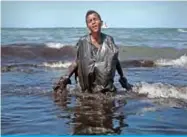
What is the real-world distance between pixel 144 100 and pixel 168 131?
1.49 meters

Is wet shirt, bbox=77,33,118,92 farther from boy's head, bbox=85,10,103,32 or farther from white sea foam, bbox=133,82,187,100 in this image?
white sea foam, bbox=133,82,187,100

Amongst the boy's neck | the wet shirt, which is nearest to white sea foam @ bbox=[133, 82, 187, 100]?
the wet shirt

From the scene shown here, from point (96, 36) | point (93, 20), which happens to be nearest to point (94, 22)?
point (93, 20)

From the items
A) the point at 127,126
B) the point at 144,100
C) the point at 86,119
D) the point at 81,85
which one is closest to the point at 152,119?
the point at 127,126

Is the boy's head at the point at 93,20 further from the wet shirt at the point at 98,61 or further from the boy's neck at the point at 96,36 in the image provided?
the wet shirt at the point at 98,61

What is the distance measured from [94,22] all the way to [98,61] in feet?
1.69

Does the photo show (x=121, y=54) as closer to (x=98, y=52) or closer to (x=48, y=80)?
(x=48, y=80)

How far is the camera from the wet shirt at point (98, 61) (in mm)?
5047

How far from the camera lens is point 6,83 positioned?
7039 mm

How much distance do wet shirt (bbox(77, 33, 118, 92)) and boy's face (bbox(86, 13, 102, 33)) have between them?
0.70ft

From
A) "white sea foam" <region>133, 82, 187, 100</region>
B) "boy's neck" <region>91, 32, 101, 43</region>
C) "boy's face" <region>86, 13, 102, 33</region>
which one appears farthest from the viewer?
"white sea foam" <region>133, 82, 187, 100</region>

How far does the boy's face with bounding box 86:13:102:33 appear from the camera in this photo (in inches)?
192

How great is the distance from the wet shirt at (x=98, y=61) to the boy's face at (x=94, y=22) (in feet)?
0.70

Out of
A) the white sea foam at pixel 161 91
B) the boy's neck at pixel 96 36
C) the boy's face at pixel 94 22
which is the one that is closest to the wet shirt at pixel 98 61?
the boy's neck at pixel 96 36
